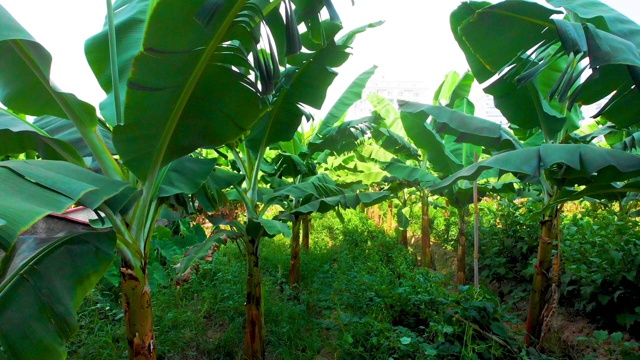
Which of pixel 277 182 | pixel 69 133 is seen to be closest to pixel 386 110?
pixel 277 182

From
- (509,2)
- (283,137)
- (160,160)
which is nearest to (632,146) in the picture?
(509,2)

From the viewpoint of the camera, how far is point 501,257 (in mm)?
5797

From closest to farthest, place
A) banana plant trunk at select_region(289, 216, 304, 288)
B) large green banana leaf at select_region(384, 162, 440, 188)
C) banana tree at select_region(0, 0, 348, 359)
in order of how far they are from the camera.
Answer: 1. banana tree at select_region(0, 0, 348, 359)
2. large green banana leaf at select_region(384, 162, 440, 188)
3. banana plant trunk at select_region(289, 216, 304, 288)

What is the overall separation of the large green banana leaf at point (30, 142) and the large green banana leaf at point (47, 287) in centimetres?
41

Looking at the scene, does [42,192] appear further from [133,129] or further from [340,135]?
[340,135]

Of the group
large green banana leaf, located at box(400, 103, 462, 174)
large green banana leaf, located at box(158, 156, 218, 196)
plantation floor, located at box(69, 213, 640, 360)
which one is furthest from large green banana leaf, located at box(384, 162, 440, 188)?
large green banana leaf, located at box(158, 156, 218, 196)

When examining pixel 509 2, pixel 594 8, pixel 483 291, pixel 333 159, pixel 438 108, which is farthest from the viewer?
pixel 333 159

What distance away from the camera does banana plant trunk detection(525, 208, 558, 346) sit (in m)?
3.27

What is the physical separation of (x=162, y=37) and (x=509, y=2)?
174cm

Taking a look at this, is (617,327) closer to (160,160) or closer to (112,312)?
(160,160)

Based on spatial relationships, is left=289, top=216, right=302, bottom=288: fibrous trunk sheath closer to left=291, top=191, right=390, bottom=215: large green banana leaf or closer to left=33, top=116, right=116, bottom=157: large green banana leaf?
left=291, top=191, right=390, bottom=215: large green banana leaf

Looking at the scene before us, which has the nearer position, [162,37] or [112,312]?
[162,37]

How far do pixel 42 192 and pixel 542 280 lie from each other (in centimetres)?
356

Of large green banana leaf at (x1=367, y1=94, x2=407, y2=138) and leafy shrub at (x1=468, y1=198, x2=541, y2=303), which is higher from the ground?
large green banana leaf at (x1=367, y1=94, x2=407, y2=138)
